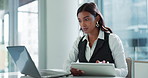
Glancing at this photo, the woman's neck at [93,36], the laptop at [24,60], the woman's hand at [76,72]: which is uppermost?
the woman's neck at [93,36]

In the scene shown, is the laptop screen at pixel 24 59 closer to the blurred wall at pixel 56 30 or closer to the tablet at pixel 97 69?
the tablet at pixel 97 69

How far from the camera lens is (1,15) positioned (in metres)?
3.28

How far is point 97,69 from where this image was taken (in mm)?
1244

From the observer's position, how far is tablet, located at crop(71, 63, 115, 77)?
3.94ft

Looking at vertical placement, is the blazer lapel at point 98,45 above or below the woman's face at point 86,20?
below

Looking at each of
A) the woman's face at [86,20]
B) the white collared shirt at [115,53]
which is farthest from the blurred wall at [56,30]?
the woman's face at [86,20]

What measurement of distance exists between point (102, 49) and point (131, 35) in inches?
52.5

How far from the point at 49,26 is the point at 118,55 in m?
2.05

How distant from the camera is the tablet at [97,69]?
120 centimetres

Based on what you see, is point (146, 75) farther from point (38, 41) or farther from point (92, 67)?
point (38, 41)

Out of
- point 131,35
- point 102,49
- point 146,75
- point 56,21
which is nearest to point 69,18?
point 56,21

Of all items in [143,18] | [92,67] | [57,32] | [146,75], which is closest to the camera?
[92,67]

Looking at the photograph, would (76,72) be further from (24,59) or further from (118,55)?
(118,55)

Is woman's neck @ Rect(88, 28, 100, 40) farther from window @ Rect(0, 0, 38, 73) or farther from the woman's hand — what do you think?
window @ Rect(0, 0, 38, 73)
